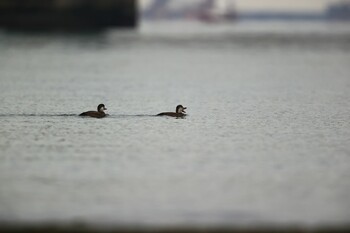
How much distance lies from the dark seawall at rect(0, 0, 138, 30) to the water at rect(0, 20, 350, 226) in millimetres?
76755

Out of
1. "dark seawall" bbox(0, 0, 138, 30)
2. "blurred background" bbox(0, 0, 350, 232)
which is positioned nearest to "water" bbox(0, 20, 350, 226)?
"blurred background" bbox(0, 0, 350, 232)

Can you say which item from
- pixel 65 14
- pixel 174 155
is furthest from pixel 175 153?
pixel 65 14

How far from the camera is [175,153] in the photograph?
20016 millimetres

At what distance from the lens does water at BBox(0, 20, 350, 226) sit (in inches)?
583

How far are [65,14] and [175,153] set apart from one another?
102 m

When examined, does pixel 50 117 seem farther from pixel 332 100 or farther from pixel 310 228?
pixel 310 228

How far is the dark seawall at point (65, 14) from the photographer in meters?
117

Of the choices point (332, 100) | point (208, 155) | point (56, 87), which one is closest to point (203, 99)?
point (332, 100)

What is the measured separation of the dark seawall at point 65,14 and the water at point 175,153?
76755 millimetres

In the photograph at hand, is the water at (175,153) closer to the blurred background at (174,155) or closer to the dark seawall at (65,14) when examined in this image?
the blurred background at (174,155)

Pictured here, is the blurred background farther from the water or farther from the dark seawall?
the dark seawall

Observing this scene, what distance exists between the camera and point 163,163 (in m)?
18.9

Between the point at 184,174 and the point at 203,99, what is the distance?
15.0 metres

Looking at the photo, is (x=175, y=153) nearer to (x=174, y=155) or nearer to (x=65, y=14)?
(x=174, y=155)
